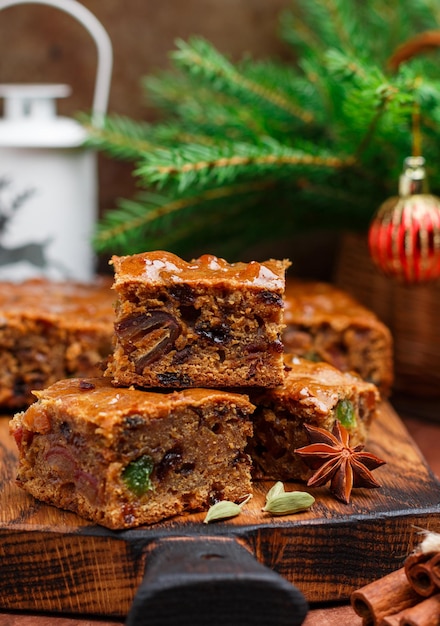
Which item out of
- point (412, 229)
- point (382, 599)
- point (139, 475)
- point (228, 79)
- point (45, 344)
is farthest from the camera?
point (228, 79)

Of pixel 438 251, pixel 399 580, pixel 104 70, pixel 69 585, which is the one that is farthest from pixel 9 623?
pixel 104 70

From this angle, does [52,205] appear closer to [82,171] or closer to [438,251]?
[82,171]

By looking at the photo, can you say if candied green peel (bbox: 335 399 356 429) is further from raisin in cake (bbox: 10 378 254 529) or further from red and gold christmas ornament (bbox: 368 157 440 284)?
red and gold christmas ornament (bbox: 368 157 440 284)

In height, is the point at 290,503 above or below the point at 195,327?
below

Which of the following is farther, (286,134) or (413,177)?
(286,134)

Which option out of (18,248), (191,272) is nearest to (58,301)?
(18,248)

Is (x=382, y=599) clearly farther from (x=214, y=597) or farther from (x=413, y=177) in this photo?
(x=413, y=177)
